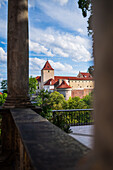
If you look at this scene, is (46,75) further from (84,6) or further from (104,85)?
(104,85)

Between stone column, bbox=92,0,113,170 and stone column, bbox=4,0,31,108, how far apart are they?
3.96 meters

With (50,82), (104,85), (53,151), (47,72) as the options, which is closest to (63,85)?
(50,82)

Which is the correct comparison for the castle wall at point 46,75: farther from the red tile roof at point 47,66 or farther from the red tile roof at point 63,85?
the red tile roof at point 63,85

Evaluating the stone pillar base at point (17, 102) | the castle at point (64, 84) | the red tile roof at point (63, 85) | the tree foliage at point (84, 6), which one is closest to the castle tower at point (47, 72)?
the castle at point (64, 84)

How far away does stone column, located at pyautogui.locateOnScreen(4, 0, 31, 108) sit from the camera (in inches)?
175

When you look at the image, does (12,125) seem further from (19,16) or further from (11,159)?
(19,16)

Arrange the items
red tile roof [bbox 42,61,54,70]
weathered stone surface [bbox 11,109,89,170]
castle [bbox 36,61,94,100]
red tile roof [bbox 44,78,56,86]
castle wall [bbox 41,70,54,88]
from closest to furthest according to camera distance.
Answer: weathered stone surface [bbox 11,109,89,170]
castle [bbox 36,61,94,100]
red tile roof [bbox 44,78,56,86]
red tile roof [bbox 42,61,54,70]
castle wall [bbox 41,70,54,88]

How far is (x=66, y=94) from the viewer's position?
7556 centimetres

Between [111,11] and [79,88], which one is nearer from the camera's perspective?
[111,11]

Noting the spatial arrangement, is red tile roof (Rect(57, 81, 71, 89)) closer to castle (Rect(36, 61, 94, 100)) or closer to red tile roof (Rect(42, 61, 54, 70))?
castle (Rect(36, 61, 94, 100))

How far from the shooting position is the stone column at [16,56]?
4.43m

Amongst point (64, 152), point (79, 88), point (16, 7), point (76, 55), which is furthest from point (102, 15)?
point (76, 55)

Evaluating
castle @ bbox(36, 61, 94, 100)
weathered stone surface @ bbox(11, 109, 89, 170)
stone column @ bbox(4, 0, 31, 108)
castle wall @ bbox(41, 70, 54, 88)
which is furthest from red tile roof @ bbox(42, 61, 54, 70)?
weathered stone surface @ bbox(11, 109, 89, 170)

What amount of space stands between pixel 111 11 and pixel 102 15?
36 mm
